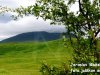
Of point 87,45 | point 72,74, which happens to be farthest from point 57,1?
point 72,74

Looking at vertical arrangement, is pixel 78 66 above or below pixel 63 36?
below

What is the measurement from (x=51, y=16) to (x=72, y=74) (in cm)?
288

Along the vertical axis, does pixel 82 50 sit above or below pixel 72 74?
above

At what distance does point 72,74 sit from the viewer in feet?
48.2

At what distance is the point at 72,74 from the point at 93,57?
124cm

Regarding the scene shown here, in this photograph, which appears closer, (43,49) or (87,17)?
(87,17)

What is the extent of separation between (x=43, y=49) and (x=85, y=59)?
7283 inches

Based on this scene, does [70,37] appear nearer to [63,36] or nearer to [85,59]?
[63,36]

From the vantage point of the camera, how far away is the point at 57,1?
15.0 metres

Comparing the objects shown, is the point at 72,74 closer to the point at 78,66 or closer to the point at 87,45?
the point at 78,66

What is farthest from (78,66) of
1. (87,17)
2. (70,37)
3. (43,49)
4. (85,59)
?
(43,49)

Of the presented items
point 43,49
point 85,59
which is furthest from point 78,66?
point 43,49

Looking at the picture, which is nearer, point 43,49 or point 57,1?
point 57,1

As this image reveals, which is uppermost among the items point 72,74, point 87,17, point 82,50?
point 87,17
